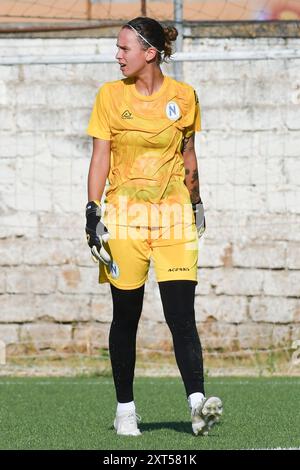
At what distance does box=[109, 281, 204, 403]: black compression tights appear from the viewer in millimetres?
5980

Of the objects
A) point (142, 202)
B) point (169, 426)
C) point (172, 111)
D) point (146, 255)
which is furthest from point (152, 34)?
point (169, 426)

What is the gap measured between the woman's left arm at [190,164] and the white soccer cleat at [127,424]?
47.6 inches

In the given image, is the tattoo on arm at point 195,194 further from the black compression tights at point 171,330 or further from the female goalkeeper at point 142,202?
the black compression tights at point 171,330

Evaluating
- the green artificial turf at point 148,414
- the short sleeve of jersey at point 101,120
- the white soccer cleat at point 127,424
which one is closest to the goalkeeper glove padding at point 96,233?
the short sleeve of jersey at point 101,120

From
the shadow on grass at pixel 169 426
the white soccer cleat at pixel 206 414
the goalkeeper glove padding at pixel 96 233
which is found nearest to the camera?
the white soccer cleat at pixel 206 414

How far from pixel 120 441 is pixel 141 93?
5.77 feet

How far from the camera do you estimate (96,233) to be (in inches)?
235

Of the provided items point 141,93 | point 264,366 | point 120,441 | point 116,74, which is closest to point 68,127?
point 116,74

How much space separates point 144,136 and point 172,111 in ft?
0.72

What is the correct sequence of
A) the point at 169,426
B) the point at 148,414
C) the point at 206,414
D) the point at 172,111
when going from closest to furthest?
1. the point at 206,414
2. the point at 172,111
3. the point at 169,426
4. the point at 148,414

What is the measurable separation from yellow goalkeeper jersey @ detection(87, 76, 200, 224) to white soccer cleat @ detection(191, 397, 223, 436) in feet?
3.45

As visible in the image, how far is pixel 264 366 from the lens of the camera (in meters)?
10.5

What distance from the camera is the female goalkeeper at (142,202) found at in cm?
600

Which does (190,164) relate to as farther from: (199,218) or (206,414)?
(206,414)
